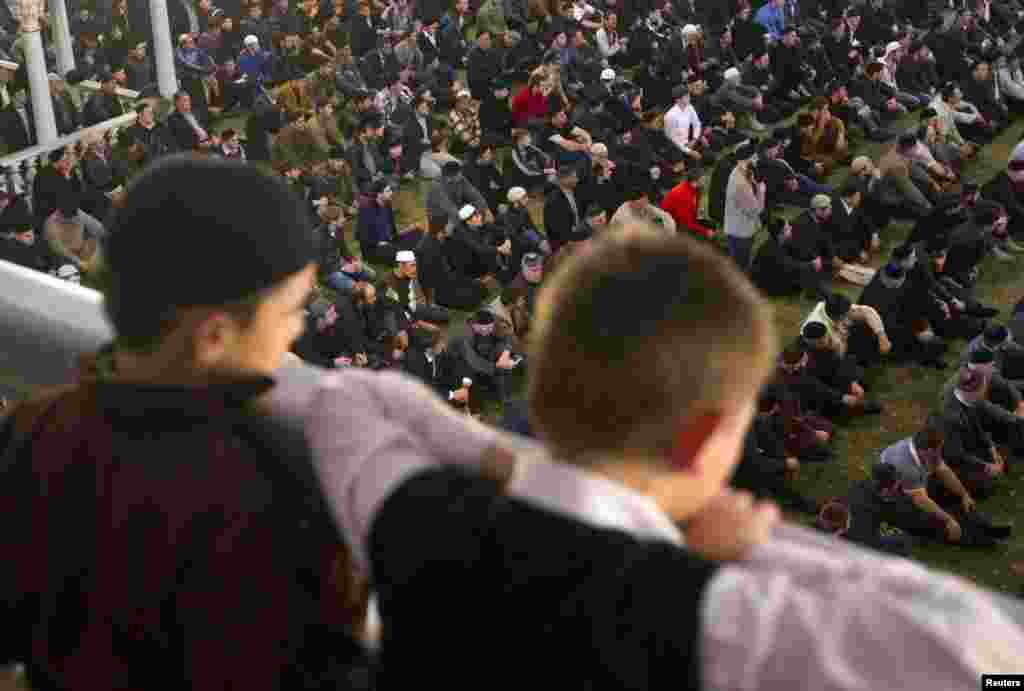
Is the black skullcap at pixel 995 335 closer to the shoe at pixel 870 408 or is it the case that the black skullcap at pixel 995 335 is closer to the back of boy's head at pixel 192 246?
the shoe at pixel 870 408

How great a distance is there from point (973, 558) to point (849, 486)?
1.09 metres

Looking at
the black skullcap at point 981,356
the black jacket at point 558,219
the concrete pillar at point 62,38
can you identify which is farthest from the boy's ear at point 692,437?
the concrete pillar at point 62,38

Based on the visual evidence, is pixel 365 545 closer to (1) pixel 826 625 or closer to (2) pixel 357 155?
(1) pixel 826 625

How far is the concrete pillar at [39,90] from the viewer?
1661 centimetres

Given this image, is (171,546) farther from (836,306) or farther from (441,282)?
(441,282)

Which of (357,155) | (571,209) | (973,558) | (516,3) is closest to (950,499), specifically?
(973,558)

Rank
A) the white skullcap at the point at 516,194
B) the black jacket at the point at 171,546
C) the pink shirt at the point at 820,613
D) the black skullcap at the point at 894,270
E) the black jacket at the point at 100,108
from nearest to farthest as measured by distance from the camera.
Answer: the pink shirt at the point at 820,613
the black jacket at the point at 171,546
the black skullcap at the point at 894,270
the white skullcap at the point at 516,194
the black jacket at the point at 100,108

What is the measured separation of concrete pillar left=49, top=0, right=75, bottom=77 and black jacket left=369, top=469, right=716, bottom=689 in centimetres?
1888

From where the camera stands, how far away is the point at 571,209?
597 inches

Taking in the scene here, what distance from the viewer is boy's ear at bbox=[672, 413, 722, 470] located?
1109 mm

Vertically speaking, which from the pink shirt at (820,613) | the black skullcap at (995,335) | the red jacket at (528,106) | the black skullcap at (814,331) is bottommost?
the red jacket at (528,106)

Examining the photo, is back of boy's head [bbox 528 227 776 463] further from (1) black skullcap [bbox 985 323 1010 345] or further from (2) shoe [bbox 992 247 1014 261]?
(2) shoe [bbox 992 247 1014 261]

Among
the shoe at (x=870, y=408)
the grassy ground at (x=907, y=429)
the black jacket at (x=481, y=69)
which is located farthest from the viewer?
the black jacket at (x=481, y=69)

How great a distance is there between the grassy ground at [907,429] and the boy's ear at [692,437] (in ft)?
29.6
